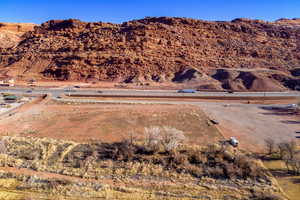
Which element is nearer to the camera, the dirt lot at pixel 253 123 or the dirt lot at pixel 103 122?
the dirt lot at pixel 253 123

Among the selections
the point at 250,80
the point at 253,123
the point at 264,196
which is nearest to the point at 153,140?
the point at 264,196

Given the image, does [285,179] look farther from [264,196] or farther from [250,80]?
[250,80]

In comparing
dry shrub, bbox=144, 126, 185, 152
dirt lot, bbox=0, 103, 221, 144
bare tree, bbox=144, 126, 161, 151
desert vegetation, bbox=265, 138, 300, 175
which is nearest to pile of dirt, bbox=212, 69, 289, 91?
dirt lot, bbox=0, 103, 221, 144

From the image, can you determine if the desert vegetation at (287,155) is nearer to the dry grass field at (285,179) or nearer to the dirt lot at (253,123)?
the dry grass field at (285,179)

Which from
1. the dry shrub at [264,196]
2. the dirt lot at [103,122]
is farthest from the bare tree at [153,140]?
the dry shrub at [264,196]

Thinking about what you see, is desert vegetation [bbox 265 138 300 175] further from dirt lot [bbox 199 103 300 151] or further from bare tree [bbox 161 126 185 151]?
bare tree [bbox 161 126 185 151]

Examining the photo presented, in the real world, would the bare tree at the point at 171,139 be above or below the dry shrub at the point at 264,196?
above

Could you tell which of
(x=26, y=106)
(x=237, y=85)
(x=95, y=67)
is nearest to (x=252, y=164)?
(x=26, y=106)

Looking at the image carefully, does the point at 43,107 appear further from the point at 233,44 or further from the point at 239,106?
the point at 233,44
